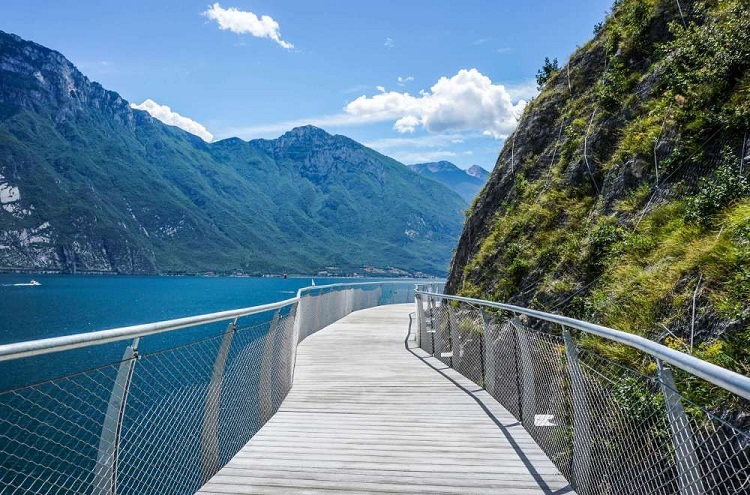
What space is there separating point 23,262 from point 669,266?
8428 inches

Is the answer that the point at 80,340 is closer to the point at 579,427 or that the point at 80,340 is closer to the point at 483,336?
the point at 579,427

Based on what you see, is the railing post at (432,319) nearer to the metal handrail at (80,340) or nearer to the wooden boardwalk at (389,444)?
the wooden boardwalk at (389,444)

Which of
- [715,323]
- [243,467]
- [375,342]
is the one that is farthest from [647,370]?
[375,342]

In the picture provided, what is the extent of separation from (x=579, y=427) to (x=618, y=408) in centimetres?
32

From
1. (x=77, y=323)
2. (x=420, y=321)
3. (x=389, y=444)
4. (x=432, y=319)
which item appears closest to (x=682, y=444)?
(x=389, y=444)

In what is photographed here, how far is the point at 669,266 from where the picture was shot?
6246 millimetres

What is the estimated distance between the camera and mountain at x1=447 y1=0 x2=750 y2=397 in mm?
5602

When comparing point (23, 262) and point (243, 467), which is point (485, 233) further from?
point (23, 262)

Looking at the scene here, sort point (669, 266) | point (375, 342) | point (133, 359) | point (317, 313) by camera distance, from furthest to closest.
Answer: point (317, 313), point (375, 342), point (669, 266), point (133, 359)

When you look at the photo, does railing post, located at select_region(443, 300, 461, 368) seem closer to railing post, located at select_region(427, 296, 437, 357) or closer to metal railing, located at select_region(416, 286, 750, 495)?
metal railing, located at select_region(416, 286, 750, 495)

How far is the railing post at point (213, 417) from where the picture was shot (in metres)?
4.31

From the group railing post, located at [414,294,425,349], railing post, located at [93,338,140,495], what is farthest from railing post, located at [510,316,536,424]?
railing post, located at [414,294,425,349]

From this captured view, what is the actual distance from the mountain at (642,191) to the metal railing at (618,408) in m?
0.61

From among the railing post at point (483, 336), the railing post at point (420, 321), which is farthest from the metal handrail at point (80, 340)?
the railing post at point (420, 321)
